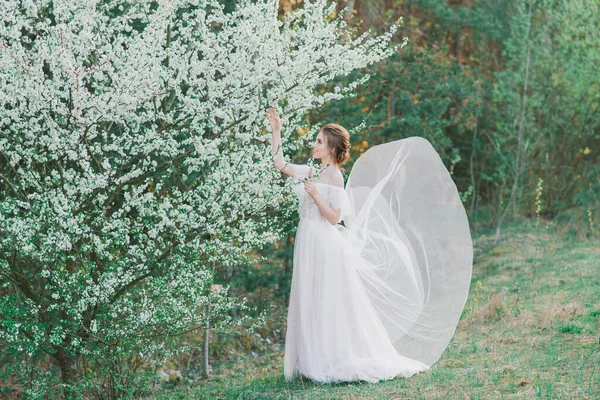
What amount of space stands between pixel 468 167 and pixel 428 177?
771 centimetres

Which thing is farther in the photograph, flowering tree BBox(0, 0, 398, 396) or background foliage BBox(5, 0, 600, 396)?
background foliage BBox(5, 0, 600, 396)

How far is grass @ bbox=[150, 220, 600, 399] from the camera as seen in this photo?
4457 mm

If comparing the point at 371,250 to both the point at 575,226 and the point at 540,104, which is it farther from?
the point at 540,104

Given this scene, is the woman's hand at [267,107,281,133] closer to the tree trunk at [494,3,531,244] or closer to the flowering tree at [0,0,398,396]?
the flowering tree at [0,0,398,396]

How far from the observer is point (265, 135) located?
493 cm

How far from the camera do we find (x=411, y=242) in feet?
17.4

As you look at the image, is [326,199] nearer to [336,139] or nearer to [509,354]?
[336,139]

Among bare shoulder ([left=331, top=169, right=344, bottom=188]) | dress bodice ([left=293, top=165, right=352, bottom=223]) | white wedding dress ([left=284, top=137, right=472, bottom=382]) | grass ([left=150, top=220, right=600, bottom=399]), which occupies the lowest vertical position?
grass ([left=150, top=220, right=600, bottom=399])

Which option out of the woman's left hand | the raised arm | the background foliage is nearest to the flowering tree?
the raised arm

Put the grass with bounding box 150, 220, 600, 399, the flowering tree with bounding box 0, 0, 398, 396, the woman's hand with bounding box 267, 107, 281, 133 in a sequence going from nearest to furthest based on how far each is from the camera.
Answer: the flowering tree with bounding box 0, 0, 398, 396 < the grass with bounding box 150, 220, 600, 399 < the woman's hand with bounding box 267, 107, 281, 133

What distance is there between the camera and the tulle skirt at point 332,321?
4.86 metres

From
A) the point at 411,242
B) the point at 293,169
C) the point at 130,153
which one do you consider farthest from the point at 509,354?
the point at 130,153

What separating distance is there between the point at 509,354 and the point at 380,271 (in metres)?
1.10

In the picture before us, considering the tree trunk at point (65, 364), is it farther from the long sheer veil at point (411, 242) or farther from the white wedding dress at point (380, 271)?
the long sheer veil at point (411, 242)
